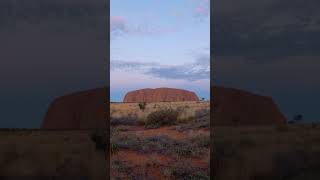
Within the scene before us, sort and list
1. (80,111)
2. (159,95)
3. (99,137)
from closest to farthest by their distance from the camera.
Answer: (99,137) → (80,111) → (159,95)

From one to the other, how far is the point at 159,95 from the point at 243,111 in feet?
193

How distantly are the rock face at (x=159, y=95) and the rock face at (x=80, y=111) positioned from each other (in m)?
56.9

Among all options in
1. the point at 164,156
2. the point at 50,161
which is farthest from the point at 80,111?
the point at 50,161

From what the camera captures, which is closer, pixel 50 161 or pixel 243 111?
pixel 50 161

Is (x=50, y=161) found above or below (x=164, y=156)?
above

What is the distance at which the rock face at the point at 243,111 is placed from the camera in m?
18.4

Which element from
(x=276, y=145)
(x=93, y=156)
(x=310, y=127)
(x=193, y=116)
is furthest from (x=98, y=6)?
(x=193, y=116)

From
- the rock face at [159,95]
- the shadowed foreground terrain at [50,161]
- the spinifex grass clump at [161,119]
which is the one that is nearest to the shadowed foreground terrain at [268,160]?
the shadowed foreground terrain at [50,161]

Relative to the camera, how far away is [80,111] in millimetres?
15602

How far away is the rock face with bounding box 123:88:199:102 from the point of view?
253 ft

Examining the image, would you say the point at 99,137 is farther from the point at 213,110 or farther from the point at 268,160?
the point at 268,160

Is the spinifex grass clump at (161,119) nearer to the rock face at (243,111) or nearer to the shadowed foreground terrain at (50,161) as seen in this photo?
the rock face at (243,111)

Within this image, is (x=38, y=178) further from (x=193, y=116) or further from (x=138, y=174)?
(x=193, y=116)

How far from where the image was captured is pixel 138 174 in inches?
522
